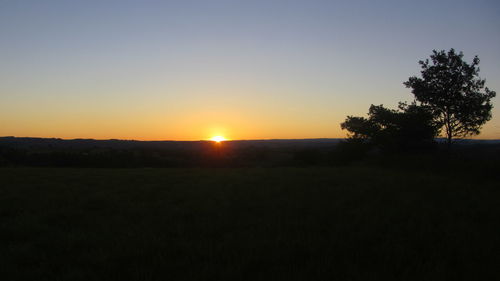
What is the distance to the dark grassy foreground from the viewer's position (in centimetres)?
→ 422

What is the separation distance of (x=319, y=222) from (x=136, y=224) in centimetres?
378

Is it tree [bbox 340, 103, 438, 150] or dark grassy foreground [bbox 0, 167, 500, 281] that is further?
tree [bbox 340, 103, 438, 150]

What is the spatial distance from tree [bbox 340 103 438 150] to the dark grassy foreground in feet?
39.1

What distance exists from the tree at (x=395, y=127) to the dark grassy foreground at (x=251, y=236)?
11932 mm

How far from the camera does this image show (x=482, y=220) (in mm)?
7008

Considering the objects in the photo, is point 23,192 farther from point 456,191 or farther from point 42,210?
point 456,191

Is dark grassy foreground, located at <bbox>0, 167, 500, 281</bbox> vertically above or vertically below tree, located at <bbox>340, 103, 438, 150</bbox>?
below

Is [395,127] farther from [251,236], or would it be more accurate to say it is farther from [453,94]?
[251,236]

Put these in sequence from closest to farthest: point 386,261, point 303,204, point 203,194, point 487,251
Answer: point 386,261 → point 487,251 → point 303,204 → point 203,194

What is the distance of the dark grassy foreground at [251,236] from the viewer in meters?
4.22

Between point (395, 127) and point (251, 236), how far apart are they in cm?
2172

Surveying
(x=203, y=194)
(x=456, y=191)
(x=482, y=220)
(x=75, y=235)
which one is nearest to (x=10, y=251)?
(x=75, y=235)

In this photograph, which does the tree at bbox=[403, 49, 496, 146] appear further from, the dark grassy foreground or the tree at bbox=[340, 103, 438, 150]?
the dark grassy foreground

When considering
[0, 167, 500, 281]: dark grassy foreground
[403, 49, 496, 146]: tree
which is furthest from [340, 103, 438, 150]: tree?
[0, 167, 500, 281]: dark grassy foreground
